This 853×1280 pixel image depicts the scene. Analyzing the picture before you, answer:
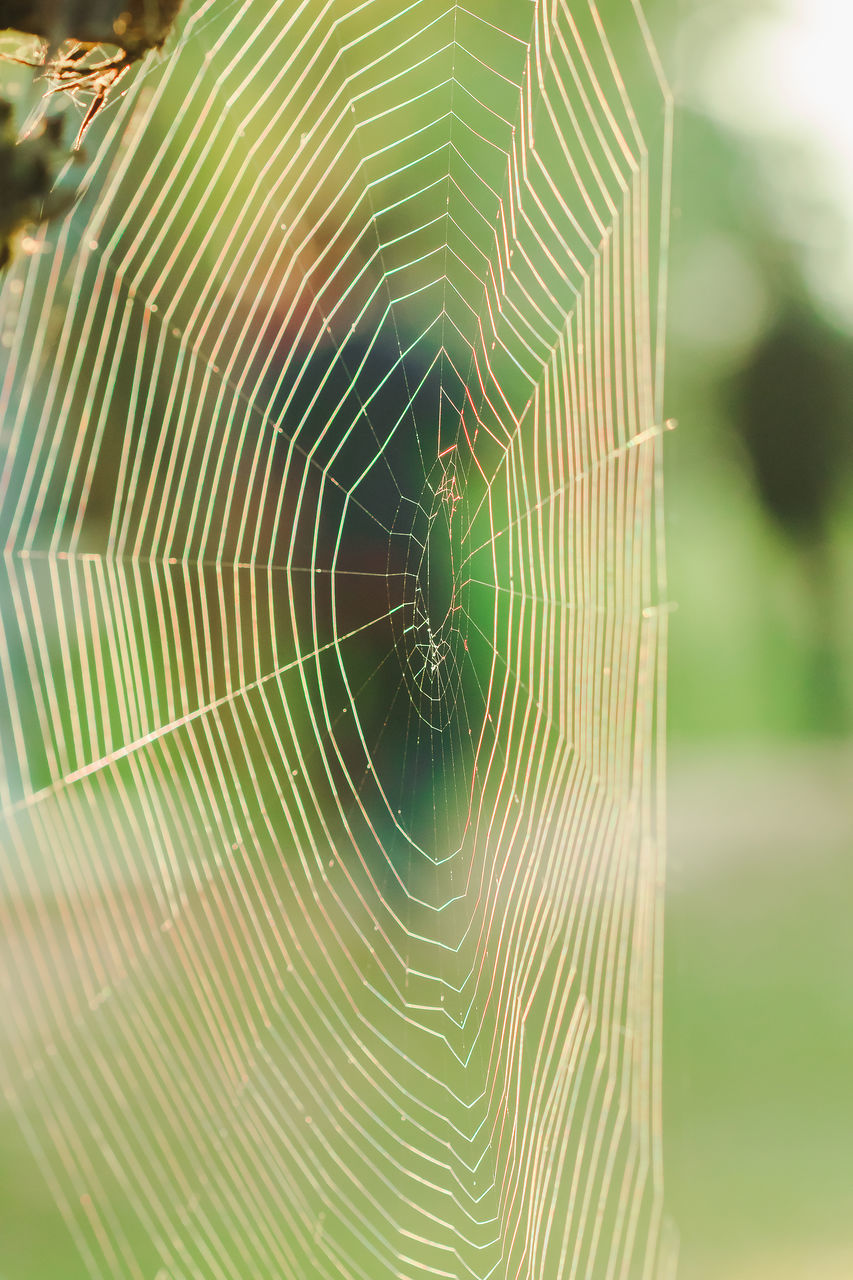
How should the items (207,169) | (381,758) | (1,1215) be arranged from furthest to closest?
1. (381,758)
2. (207,169)
3. (1,1215)

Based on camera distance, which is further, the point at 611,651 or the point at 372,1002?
the point at 372,1002

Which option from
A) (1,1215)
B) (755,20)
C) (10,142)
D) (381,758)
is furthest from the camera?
(755,20)

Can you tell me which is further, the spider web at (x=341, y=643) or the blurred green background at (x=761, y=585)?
the blurred green background at (x=761, y=585)

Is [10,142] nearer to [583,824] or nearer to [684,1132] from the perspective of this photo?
[583,824]

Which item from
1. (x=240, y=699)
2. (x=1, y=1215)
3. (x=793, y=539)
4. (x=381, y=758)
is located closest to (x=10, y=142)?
(x=1, y=1215)

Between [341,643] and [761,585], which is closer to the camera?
[341,643]

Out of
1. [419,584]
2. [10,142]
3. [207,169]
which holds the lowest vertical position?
[419,584]

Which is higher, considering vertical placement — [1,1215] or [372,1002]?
[1,1215]

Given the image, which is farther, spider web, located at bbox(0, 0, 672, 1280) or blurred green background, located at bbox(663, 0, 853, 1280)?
blurred green background, located at bbox(663, 0, 853, 1280)
